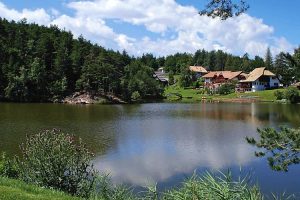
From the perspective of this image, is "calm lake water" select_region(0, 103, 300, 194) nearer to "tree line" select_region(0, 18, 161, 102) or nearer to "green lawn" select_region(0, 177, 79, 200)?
"green lawn" select_region(0, 177, 79, 200)

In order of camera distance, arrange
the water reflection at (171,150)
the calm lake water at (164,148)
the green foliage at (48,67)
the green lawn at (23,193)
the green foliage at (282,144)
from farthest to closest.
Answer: the green foliage at (48,67) → the water reflection at (171,150) → the calm lake water at (164,148) → the green foliage at (282,144) → the green lawn at (23,193)

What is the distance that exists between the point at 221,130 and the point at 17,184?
35211 millimetres

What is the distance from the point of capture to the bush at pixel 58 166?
13102 millimetres

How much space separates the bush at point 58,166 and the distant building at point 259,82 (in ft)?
366

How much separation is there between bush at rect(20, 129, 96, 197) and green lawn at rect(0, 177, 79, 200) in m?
1.22

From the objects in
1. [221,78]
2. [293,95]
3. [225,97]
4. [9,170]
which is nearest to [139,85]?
[225,97]

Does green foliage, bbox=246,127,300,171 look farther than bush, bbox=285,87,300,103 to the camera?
No

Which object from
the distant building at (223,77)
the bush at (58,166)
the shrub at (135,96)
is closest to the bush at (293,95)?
the shrub at (135,96)

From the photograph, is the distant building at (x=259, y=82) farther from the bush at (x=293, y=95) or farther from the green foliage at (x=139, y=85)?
the green foliage at (x=139, y=85)

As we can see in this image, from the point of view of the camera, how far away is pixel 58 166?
43.1ft

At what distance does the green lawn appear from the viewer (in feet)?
A: 32.5

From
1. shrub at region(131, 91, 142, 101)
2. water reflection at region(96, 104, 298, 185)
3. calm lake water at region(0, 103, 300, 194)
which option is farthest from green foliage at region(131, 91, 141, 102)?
water reflection at region(96, 104, 298, 185)

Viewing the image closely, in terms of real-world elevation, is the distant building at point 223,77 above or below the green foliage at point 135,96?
above

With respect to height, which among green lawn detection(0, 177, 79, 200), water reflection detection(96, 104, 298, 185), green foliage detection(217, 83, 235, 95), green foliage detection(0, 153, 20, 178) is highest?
green foliage detection(217, 83, 235, 95)
